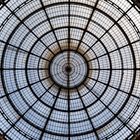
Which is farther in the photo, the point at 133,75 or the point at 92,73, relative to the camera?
the point at 92,73

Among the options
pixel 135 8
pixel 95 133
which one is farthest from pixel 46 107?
pixel 135 8

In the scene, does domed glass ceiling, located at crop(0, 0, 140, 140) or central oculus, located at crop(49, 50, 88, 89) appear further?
central oculus, located at crop(49, 50, 88, 89)

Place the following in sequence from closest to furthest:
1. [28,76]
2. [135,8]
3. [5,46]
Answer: [135,8] → [5,46] → [28,76]

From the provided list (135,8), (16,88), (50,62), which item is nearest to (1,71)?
(16,88)

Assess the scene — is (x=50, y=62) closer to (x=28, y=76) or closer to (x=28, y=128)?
(x=28, y=76)

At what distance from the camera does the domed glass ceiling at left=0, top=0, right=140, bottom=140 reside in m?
24.0

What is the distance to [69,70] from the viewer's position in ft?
87.9

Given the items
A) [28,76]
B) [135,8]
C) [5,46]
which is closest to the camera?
[135,8]

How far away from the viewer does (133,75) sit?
2494 cm

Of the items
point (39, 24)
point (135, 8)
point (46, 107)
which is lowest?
point (46, 107)

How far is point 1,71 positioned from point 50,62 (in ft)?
14.2

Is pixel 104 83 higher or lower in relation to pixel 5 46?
lower

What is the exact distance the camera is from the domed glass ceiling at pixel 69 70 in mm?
23953

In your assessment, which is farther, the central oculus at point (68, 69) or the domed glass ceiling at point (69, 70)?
the central oculus at point (68, 69)
